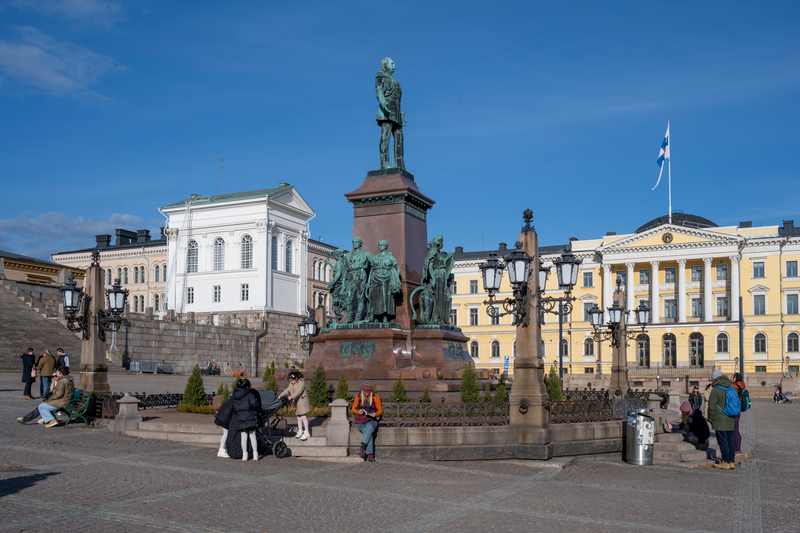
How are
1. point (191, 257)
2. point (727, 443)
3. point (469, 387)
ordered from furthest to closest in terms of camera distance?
1. point (191, 257)
2. point (469, 387)
3. point (727, 443)

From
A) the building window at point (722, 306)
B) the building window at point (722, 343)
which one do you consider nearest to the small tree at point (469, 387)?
the building window at point (722, 343)

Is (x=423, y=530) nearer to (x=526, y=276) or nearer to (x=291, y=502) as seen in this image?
(x=291, y=502)

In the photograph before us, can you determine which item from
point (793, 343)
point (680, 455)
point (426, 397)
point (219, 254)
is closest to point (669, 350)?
point (793, 343)

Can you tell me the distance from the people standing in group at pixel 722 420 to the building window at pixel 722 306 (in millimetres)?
71623

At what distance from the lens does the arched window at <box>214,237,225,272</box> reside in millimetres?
79188

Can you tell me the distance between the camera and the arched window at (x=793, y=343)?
76688 mm

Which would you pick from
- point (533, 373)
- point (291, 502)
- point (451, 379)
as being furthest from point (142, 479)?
point (451, 379)

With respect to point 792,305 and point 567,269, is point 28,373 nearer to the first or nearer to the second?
point 567,269

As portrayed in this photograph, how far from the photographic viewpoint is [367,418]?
13.3m

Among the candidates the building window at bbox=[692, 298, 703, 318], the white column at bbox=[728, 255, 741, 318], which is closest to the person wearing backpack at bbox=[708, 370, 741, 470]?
the white column at bbox=[728, 255, 741, 318]

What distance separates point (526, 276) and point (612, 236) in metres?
75.3

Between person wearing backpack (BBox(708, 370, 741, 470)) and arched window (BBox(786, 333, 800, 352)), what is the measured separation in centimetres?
6974

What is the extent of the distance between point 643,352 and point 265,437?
75.0 meters

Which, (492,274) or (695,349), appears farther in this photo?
(695,349)
